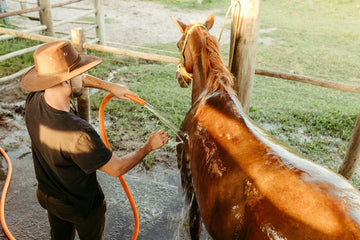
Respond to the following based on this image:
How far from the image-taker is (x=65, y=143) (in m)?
1.56

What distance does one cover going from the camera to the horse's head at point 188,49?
7.45 ft

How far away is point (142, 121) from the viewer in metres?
4.84

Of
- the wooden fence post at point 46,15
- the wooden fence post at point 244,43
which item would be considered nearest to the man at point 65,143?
the wooden fence post at point 244,43

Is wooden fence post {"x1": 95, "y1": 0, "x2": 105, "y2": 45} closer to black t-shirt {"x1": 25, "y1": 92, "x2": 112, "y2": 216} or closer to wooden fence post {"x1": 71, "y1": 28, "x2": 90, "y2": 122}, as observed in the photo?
wooden fence post {"x1": 71, "y1": 28, "x2": 90, "y2": 122}

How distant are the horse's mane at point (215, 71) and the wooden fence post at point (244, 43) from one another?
0.33 meters

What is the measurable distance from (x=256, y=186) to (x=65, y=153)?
1.03 m

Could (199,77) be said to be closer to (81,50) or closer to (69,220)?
(69,220)

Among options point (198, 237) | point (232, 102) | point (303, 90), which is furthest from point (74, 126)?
point (303, 90)

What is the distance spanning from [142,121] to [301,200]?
3823 millimetres

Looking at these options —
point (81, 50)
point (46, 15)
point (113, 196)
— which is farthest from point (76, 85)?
point (46, 15)

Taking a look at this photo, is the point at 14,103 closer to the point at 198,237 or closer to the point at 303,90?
the point at 198,237

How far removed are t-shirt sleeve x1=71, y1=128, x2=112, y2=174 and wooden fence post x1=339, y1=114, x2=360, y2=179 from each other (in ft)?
9.03

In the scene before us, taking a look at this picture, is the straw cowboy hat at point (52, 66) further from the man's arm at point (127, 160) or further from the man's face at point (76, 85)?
the man's arm at point (127, 160)

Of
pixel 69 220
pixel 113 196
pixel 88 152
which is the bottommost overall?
pixel 113 196
